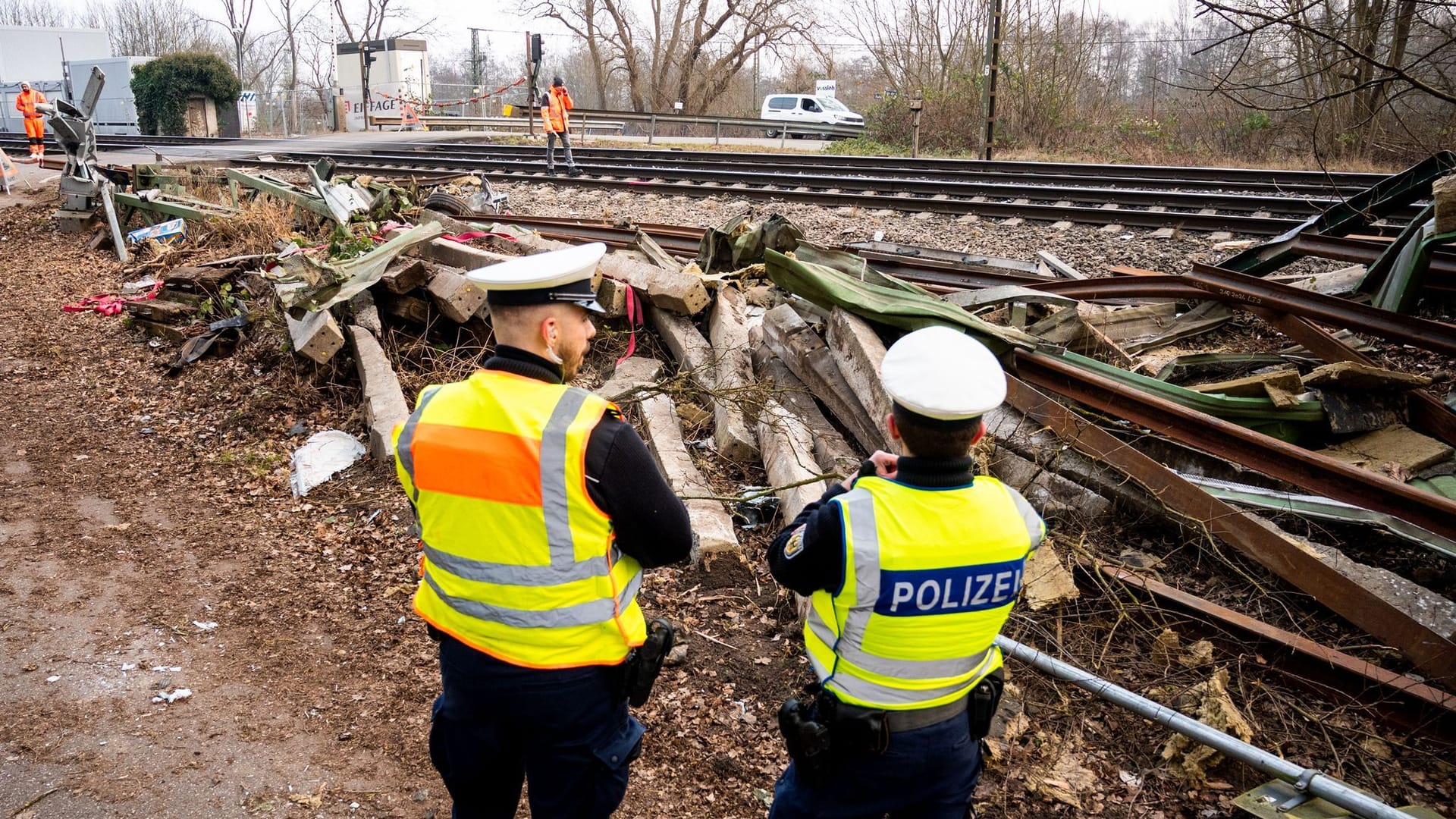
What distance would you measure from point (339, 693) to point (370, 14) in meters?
55.3

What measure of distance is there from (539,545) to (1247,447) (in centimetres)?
385

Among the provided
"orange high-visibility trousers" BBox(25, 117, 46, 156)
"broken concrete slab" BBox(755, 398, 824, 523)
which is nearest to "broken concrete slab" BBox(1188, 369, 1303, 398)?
"broken concrete slab" BBox(755, 398, 824, 523)

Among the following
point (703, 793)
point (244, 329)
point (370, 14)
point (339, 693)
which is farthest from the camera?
point (370, 14)

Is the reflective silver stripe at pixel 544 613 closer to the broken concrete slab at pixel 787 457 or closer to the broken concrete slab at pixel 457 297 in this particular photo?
the broken concrete slab at pixel 787 457

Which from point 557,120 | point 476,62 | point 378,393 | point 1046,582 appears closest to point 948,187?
point 557,120

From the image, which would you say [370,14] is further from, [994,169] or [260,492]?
[260,492]

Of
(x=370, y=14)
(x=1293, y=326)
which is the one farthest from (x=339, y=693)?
(x=370, y=14)

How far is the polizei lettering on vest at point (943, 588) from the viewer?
207 cm

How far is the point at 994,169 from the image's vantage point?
16.5m

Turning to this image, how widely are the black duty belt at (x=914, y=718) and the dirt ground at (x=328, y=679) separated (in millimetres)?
1315

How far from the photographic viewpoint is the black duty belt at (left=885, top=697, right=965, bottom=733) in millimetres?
2217

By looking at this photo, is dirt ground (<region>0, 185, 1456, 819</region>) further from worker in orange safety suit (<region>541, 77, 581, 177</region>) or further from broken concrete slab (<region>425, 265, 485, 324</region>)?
worker in orange safety suit (<region>541, 77, 581, 177</region>)

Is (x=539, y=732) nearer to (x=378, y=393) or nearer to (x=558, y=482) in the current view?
(x=558, y=482)

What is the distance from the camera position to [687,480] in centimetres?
513
